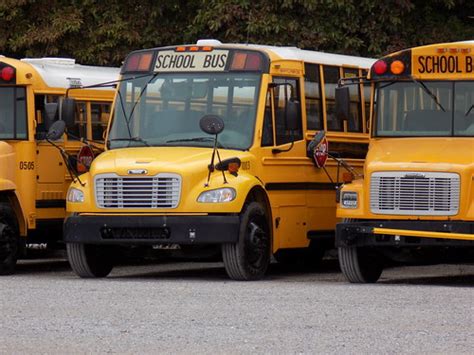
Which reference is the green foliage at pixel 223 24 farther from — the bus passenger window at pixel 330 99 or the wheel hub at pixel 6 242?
the wheel hub at pixel 6 242

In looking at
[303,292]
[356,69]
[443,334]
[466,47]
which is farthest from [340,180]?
[443,334]

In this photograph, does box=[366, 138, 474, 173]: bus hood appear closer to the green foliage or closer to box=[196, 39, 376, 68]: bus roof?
box=[196, 39, 376, 68]: bus roof

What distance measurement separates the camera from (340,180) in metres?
19.9

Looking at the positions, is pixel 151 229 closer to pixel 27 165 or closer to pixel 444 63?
pixel 27 165

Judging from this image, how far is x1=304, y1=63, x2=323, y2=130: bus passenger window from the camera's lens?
63.7 ft

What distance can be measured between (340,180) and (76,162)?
3073mm

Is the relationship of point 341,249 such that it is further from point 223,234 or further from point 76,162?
point 76,162

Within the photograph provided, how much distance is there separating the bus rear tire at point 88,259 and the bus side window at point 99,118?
A: 94.2 inches

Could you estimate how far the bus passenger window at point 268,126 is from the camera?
18.4 m

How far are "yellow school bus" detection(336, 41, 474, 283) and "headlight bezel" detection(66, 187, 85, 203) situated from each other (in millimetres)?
2718

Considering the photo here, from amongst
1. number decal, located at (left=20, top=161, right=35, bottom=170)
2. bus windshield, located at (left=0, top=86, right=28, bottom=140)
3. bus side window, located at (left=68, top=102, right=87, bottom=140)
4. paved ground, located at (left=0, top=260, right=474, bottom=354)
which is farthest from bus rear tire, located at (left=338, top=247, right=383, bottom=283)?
bus side window, located at (left=68, top=102, right=87, bottom=140)

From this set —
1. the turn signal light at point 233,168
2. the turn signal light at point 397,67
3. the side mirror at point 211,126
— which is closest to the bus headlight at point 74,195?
the side mirror at point 211,126

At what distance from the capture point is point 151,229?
1750 centimetres

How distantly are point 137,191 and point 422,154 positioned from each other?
2940 millimetres
